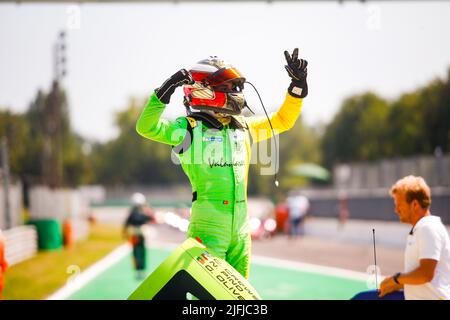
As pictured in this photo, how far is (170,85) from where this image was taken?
352 cm

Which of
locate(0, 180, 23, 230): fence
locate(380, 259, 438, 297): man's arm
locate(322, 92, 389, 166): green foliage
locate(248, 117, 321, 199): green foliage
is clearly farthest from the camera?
locate(248, 117, 321, 199): green foliage

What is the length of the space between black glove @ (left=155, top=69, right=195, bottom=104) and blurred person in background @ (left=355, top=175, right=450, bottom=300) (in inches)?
58.9

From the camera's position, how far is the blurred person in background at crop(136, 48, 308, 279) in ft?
11.9

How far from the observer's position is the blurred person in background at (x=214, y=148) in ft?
11.9

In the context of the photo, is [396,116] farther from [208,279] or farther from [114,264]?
[208,279]

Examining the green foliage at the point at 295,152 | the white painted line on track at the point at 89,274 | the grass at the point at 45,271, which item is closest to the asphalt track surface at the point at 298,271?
the white painted line on track at the point at 89,274

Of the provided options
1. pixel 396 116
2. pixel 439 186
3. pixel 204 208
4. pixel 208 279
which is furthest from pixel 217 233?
pixel 396 116

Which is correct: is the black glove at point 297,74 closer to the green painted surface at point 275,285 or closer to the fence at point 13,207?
the green painted surface at point 275,285

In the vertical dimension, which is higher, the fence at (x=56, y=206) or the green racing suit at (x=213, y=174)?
the green racing suit at (x=213, y=174)

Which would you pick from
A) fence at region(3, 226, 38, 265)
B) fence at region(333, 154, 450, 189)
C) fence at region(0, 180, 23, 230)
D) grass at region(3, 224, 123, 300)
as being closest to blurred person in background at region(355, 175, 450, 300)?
grass at region(3, 224, 123, 300)

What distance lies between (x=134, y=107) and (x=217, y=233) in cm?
5301

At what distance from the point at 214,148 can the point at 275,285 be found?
569cm

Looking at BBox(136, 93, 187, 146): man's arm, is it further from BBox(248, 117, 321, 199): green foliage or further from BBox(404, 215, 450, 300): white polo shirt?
BBox(248, 117, 321, 199): green foliage

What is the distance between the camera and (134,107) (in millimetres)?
55625
